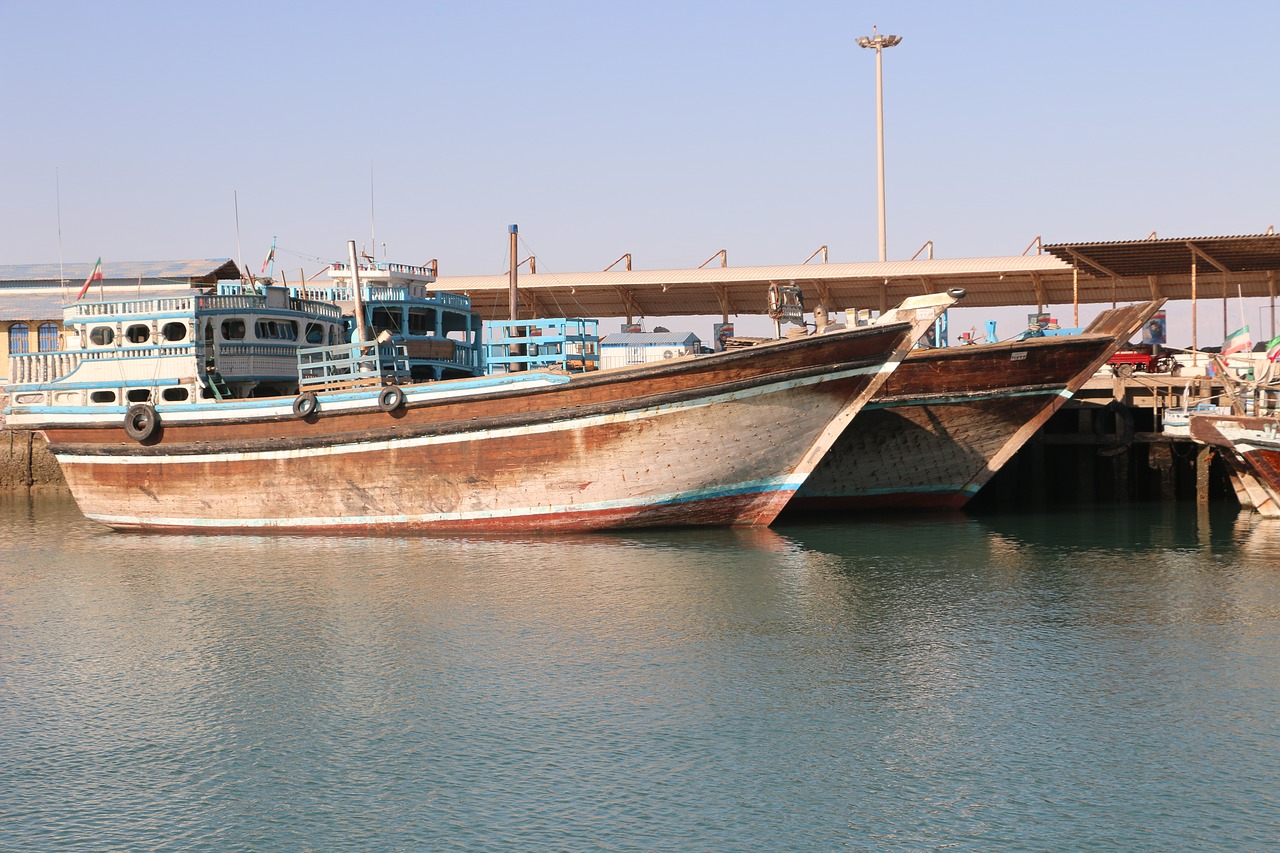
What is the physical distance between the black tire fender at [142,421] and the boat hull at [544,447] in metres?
0.19

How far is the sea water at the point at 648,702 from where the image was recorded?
10.8m

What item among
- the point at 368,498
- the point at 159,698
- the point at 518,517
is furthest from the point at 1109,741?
the point at 368,498

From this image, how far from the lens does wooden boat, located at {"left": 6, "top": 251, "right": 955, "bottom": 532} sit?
23.8 meters

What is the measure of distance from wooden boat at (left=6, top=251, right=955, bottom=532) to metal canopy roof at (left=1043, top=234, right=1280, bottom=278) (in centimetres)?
1076

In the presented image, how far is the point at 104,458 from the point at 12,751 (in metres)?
16.3

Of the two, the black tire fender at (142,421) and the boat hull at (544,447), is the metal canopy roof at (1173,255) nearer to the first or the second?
the boat hull at (544,447)

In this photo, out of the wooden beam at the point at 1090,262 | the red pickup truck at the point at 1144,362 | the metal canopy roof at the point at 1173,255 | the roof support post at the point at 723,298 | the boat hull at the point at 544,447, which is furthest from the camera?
the roof support post at the point at 723,298

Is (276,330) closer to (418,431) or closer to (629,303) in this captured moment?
(418,431)

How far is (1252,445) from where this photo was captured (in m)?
25.4

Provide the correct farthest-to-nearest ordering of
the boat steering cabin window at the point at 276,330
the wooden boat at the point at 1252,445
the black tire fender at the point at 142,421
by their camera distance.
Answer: the boat steering cabin window at the point at 276,330 < the black tire fender at the point at 142,421 < the wooden boat at the point at 1252,445

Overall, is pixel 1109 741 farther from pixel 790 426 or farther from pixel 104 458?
pixel 104 458

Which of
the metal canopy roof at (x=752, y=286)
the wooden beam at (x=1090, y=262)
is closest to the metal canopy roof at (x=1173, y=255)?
the wooden beam at (x=1090, y=262)

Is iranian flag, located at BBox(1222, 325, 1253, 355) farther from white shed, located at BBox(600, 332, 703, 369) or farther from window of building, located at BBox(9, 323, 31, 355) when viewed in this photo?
window of building, located at BBox(9, 323, 31, 355)

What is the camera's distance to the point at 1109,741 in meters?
12.5
